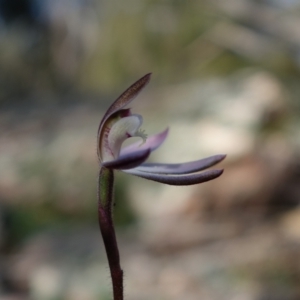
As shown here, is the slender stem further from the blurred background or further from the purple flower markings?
the blurred background

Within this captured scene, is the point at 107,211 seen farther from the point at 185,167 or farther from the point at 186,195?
the point at 186,195

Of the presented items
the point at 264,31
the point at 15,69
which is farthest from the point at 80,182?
the point at 15,69

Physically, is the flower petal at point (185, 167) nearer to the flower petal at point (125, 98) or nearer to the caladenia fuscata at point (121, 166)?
the caladenia fuscata at point (121, 166)

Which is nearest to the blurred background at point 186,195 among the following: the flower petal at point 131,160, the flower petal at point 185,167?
the flower petal at point 185,167

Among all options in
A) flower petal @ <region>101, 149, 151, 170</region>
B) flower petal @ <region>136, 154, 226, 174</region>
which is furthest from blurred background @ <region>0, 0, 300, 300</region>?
flower petal @ <region>101, 149, 151, 170</region>

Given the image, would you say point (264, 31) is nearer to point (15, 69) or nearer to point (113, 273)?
point (113, 273)

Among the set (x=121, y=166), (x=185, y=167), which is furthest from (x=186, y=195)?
(x=121, y=166)
